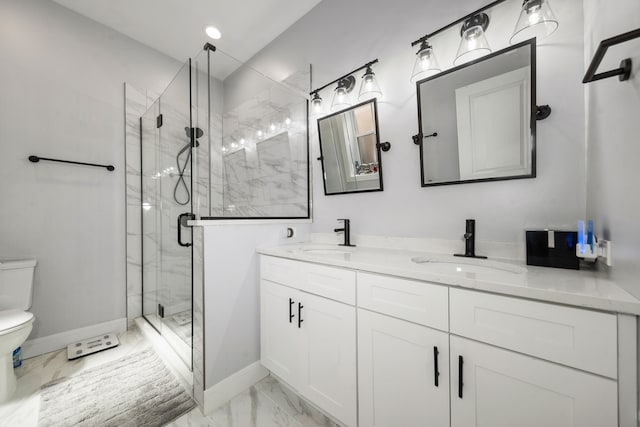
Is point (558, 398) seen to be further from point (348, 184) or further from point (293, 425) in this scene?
point (348, 184)

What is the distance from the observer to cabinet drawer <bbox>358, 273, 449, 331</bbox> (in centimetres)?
85

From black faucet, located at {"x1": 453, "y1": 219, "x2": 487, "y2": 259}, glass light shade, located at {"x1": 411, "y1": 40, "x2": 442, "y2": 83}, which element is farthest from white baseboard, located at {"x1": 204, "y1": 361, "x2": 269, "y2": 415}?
glass light shade, located at {"x1": 411, "y1": 40, "x2": 442, "y2": 83}

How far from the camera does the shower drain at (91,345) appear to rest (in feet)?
6.08

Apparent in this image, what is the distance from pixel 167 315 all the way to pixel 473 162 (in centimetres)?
248

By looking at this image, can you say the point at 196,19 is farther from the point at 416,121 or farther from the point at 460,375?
the point at 460,375

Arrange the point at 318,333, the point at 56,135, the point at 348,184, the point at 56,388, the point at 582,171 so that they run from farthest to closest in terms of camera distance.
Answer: the point at 56,135, the point at 348,184, the point at 56,388, the point at 318,333, the point at 582,171

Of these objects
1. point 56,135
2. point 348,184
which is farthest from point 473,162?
point 56,135

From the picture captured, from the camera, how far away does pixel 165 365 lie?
5.76ft

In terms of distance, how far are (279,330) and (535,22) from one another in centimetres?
198

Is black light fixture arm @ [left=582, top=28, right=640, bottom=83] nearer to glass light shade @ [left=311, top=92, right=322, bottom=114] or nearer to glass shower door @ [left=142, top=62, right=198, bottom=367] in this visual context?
glass light shade @ [left=311, top=92, right=322, bottom=114]

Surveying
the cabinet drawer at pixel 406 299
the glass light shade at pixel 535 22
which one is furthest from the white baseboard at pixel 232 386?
the glass light shade at pixel 535 22

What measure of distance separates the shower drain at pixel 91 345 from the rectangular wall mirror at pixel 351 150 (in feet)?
7.27

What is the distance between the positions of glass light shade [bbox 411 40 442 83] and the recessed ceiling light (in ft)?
6.49

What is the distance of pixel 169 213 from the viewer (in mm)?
1979
